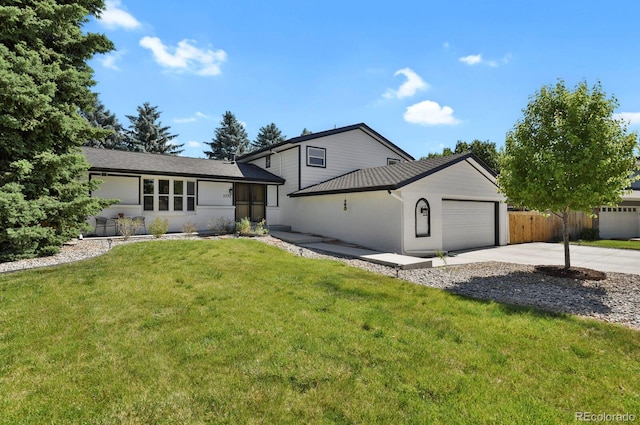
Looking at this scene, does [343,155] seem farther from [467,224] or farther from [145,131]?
[145,131]

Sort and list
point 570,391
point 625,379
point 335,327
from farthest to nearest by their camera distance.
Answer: point 335,327 < point 625,379 < point 570,391

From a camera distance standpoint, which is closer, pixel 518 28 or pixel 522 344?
pixel 522 344

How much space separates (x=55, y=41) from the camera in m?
10.3

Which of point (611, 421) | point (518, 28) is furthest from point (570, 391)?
point (518, 28)

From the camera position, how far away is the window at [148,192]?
1478 cm

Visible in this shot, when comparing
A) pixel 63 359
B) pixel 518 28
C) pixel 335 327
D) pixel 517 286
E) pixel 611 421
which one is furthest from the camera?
pixel 518 28

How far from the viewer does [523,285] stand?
299 inches

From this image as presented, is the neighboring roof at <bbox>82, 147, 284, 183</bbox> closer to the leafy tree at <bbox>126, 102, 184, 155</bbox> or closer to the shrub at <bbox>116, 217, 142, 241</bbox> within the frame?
the shrub at <bbox>116, 217, 142, 241</bbox>

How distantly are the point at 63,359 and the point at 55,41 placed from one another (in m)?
11.5

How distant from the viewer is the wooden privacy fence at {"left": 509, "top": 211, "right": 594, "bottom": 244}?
16094 millimetres

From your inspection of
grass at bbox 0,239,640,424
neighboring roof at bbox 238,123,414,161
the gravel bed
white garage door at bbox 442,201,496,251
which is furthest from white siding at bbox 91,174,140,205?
white garage door at bbox 442,201,496,251

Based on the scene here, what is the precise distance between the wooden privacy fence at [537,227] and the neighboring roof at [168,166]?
41.8ft

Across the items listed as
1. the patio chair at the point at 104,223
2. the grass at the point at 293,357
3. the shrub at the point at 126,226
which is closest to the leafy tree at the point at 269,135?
the patio chair at the point at 104,223

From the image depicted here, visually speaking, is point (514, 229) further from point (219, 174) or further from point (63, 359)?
point (63, 359)
